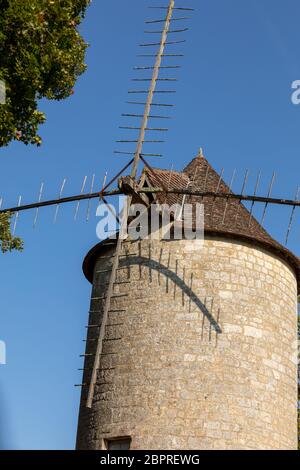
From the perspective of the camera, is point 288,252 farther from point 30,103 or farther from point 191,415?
point 30,103

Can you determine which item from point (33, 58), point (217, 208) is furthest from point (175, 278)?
point (33, 58)

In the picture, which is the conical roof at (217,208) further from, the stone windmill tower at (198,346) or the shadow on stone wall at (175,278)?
the shadow on stone wall at (175,278)

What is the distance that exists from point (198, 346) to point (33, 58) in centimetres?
569

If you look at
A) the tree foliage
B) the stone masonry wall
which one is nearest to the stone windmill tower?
the stone masonry wall

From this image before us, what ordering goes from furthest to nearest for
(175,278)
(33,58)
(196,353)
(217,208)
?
(217,208) < (175,278) < (196,353) < (33,58)

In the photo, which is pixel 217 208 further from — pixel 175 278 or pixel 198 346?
pixel 198 346

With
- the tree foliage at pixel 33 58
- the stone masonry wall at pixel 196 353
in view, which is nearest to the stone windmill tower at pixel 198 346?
the stone masonry wall at pixel 196 353

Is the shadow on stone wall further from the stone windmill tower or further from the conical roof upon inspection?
the conical roof

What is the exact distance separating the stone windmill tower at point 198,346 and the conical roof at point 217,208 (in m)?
0.04

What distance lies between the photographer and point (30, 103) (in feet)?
42.6

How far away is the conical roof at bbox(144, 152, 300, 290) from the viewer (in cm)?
1553

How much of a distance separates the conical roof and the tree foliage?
325 centimetres

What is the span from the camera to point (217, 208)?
52.9 feet
